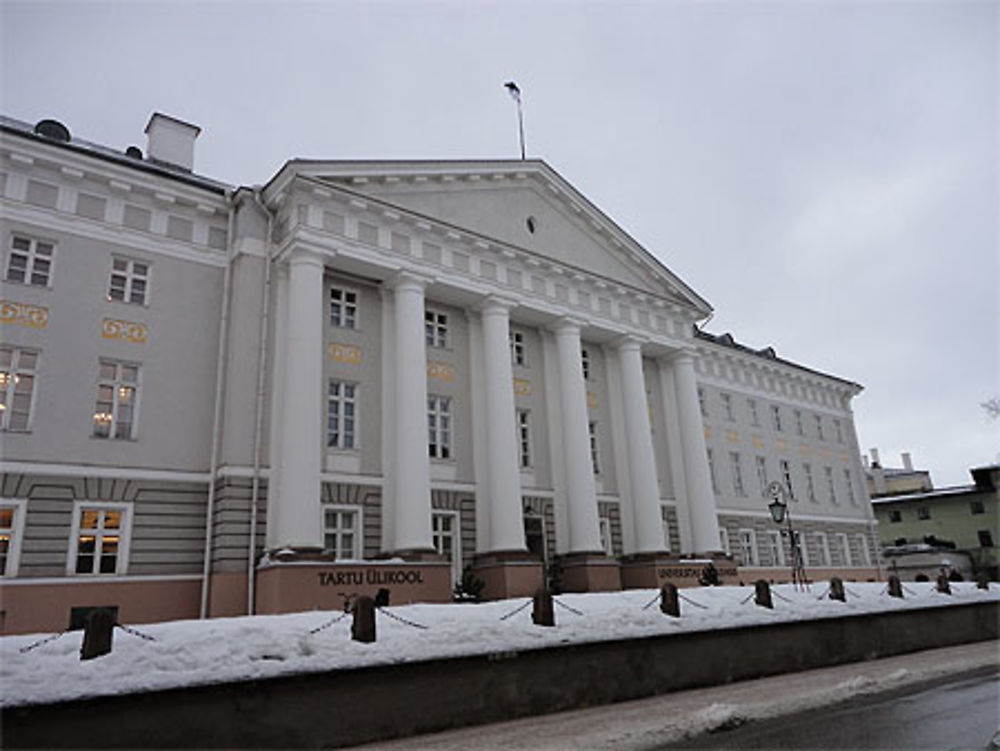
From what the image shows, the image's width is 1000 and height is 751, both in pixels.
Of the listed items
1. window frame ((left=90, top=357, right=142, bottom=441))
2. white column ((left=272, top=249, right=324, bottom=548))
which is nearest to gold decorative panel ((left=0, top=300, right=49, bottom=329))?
window frame ((left=90, top=357, right=142, bottom=441))

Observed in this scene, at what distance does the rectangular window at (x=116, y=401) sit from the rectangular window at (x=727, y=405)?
2688 centimetres

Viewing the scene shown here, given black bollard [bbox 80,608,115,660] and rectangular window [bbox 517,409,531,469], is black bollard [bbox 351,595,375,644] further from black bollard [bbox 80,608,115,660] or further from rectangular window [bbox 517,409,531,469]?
rectangular window [bbox 517,409,531,469]

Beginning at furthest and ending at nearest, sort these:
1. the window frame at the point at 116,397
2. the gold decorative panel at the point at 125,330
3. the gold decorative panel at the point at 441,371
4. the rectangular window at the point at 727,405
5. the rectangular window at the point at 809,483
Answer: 1. the rectangular window at the point at 809,483
2. the rectangular window at the point at 727,405
3. the gold decorative panel at the point at 441,371
4. the gold decorative panel at the point at 125,330
5. the window frame at the point at 116,397

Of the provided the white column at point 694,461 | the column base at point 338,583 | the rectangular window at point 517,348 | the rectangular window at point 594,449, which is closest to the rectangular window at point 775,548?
the white column at point 694,461

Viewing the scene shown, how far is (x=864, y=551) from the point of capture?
3959 centimetres

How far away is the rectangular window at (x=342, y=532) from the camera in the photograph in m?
19.4

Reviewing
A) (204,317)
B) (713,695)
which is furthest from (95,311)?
(713,695)

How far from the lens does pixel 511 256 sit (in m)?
24.1

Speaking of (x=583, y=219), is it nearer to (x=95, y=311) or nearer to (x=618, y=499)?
(x=618, y=499)

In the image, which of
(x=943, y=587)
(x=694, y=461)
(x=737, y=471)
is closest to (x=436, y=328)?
(x=694, y=461)

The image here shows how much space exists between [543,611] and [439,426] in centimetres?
1135

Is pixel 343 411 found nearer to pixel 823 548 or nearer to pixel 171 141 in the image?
pixel 171 141

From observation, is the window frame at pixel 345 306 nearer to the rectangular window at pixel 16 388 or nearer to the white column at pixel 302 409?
the white column at pixel 302 409

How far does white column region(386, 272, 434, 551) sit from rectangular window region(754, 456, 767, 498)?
21451 mm
